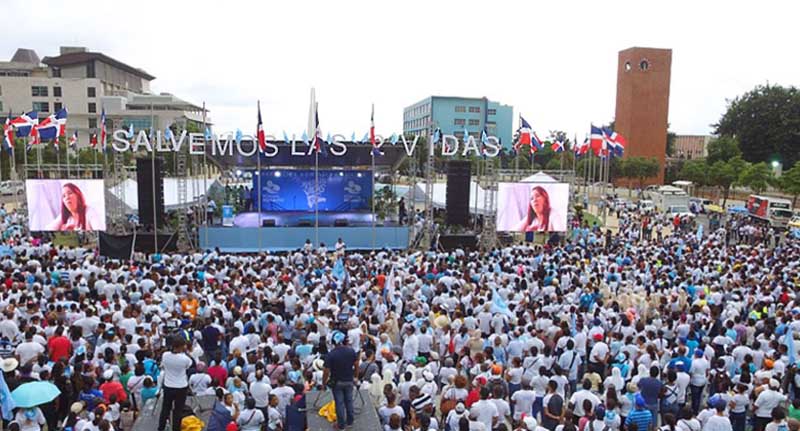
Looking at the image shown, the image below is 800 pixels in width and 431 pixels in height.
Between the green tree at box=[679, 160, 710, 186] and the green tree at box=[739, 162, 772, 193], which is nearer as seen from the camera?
the green tree at box=[739, 162, 772, 193]

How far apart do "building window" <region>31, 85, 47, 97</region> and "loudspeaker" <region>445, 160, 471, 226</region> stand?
57.5 meters

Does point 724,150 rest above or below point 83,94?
below

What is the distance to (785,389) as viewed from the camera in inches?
331

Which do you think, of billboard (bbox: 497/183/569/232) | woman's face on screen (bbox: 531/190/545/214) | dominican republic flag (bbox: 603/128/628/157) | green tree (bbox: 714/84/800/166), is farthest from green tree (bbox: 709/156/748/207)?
woman's face on screen (bbox: 531/190/545/214)

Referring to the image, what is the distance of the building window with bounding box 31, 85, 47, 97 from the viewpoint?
6259cm

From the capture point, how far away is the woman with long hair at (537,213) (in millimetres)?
21312

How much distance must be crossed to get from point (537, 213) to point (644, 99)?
3919 cm

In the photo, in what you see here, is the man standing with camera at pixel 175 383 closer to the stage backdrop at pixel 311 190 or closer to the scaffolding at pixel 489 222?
the scaffolding at pixel 489 222

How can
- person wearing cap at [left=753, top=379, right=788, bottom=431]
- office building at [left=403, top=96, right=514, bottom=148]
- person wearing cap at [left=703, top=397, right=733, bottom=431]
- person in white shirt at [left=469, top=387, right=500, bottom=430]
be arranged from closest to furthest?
person wearing cap at [left=703, top=397, right=733, bottom=431], person in white shirt at [left=469, top=387, right=500, bottom=430], person wearing cap at [left=753, top=379, right=788, bottom=431], office building at [left=403, top=96, right=514, bottom=148]

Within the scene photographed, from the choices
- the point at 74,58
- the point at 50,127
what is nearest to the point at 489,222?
the point at 50,127

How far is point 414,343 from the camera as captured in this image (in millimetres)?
8586

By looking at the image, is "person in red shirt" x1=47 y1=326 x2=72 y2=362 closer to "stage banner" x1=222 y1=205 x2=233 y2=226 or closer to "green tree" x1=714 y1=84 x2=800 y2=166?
"stage banner" x1=222 y1=205 x2=233 y2=226

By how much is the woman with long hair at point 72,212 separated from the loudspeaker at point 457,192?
38.7ft

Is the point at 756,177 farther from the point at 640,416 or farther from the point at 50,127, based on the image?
the point at 50,127
